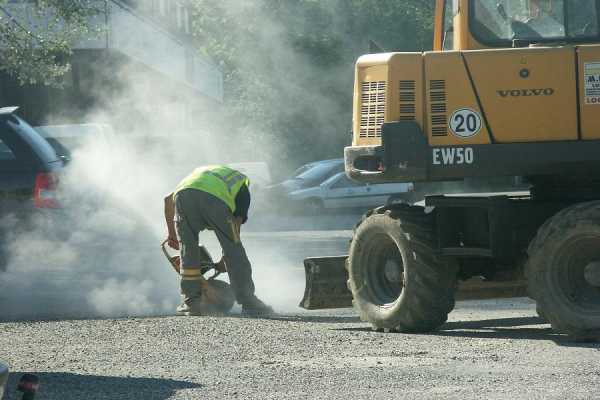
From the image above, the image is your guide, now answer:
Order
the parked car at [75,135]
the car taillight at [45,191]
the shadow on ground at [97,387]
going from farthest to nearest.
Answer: the parked car at [75,135] → the car taillight at [45,191] → the shadow on ground at [97,387]

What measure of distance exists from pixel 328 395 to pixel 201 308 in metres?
4.21

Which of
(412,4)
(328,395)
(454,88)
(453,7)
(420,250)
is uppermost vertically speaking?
(412,4)

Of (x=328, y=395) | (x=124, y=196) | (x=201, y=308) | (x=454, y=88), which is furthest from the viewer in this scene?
(x=124, y=196)

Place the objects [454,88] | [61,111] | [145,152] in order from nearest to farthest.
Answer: [454,88] < [145,152] < [61,111]

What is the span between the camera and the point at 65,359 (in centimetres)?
873

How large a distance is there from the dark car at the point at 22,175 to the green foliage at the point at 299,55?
61.2ft

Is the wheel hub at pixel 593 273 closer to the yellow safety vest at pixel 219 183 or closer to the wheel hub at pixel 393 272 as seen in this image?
the wheel hub at pixel 393 272

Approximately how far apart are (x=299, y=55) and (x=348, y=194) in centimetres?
842

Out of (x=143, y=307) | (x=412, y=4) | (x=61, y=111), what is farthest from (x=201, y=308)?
(x=412, y=4)

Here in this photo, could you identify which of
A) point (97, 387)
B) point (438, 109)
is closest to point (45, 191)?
point (438, 109)

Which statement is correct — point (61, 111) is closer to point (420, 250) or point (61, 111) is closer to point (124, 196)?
point (124, 196)

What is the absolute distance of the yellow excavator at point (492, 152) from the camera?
919 cm

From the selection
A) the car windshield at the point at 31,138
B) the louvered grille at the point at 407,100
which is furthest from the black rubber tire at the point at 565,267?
the car windshield at the point at 31,138

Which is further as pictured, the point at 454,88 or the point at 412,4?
the point at 412,4
